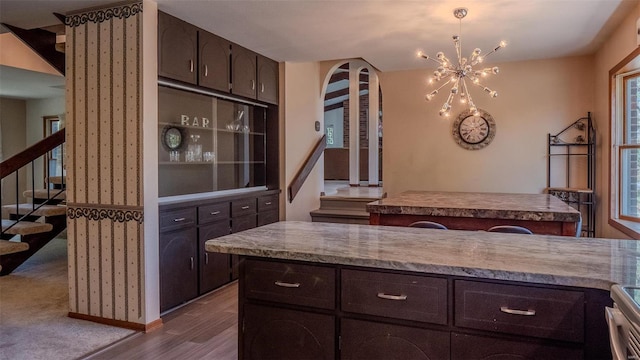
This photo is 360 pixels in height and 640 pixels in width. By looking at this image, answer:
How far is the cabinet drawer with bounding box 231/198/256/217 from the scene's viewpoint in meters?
4.39

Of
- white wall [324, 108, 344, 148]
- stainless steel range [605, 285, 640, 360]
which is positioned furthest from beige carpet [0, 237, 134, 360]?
white wall [324, 108, 344, 148]

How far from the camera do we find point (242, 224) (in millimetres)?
4543

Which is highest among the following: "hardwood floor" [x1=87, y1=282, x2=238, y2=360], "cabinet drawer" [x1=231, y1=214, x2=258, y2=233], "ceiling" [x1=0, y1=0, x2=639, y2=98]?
"ceiling" [x1=0, y1=0, x2=639, y2=98]

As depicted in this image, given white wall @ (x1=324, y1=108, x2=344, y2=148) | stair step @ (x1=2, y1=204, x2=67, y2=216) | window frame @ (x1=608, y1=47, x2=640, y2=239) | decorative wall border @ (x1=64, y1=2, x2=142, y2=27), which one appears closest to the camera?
decorative wall border @ (x1=64, y1=2, x2=142, y2=27)

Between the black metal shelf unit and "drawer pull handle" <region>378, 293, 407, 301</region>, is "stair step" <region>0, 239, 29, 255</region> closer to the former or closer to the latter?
"drawer pull handle" <region>378, 293, 407, 301</region>

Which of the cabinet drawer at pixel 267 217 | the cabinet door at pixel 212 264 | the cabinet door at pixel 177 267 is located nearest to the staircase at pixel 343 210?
the cabinet drawer at pixel 267 217

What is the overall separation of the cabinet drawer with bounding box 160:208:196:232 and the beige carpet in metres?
0.84

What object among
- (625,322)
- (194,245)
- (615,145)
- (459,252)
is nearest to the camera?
(625,322)

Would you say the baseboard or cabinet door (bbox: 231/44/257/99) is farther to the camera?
cabinet door (bbox: 231/44/257/99)

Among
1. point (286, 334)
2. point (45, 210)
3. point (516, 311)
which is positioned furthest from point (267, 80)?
point (516, 311)

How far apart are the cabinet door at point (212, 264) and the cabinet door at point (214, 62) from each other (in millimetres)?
1347

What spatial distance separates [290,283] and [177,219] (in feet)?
7.07

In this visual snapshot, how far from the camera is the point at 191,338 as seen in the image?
311 centimetres

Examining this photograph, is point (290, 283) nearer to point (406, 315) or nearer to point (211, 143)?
point (406, 315)
